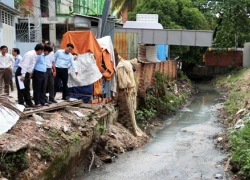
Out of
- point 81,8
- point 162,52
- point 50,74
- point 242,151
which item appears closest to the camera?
point 242,151

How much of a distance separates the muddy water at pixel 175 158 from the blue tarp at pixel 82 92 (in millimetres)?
2135

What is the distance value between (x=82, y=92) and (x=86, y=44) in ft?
4.88

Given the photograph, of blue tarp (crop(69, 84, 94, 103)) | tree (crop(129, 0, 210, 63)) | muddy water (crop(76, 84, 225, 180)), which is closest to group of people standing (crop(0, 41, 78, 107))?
blue tarp (crop(69, 84, 94, 103))

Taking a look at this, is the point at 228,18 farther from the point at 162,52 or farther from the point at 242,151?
the point at 242,151

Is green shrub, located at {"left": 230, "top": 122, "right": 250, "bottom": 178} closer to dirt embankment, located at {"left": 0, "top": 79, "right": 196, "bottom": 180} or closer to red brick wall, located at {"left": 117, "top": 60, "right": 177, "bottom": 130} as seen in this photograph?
dirt embankment, located at {"left": 0, "top": 79, "right": 196, "bottom": 180}

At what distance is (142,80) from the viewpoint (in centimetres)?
1558

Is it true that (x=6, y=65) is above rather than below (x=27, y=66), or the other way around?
below

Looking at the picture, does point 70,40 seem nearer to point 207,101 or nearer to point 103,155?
point 103,155

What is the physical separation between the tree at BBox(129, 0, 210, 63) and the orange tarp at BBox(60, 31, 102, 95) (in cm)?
1706

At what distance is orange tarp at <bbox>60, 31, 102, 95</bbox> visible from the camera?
1132cm

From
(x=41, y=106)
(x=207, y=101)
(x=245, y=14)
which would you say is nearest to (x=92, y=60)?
(x=41, y=106)

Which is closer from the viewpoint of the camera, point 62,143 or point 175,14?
point 62,143

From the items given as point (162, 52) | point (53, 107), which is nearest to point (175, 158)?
point (53, 107)

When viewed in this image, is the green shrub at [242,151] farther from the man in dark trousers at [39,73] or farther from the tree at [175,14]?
the tree at [175,14]
